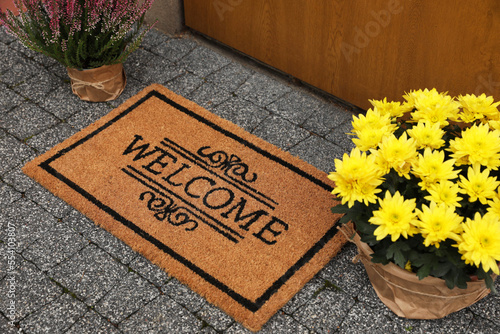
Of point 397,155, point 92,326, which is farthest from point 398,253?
point 92,326

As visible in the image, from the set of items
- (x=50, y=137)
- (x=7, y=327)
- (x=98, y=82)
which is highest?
(x=98, y=82)

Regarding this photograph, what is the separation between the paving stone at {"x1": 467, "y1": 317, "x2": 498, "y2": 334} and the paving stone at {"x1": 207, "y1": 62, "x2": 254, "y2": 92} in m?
2.15

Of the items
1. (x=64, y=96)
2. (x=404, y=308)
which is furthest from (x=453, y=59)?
(x=64, y=96)

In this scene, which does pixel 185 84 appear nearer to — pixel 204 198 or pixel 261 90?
pixel 261 90

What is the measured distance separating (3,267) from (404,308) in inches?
78.0

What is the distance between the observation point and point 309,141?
363 cm

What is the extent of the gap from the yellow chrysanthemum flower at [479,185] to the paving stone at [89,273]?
1.67 meters

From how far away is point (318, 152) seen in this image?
355 centimetres

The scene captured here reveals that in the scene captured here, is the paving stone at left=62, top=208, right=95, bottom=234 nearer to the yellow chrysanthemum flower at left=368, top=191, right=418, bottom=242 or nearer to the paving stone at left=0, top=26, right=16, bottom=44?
the yellow chrysanthemum flower at left=368, top=191, right=418, bottom=242

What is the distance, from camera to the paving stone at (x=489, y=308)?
274 centimetres

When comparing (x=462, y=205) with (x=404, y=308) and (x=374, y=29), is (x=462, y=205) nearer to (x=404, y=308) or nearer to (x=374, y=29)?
(x=404, y=308)

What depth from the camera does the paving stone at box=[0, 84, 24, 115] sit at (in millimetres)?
3793

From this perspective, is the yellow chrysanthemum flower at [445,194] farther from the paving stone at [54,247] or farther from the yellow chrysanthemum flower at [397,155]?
the paving stone at [54,247]

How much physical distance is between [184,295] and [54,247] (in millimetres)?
754
